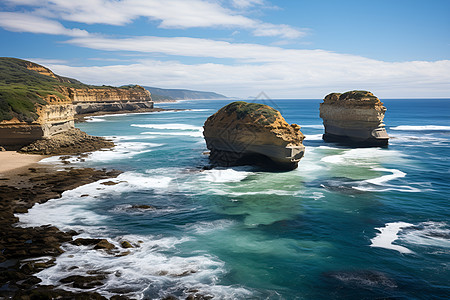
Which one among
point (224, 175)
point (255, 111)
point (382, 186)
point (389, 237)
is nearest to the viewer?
point (389, 237)

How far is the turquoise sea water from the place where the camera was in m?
11.0

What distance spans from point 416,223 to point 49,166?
2729cm

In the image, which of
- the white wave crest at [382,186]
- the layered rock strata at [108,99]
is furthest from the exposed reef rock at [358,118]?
the layered rock strata at [108,99]

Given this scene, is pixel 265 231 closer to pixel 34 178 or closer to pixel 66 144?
pixel 34 178

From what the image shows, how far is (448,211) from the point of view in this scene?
18.2 meters

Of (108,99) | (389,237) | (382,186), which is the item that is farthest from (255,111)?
(108,99)

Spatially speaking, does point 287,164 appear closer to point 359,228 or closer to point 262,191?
point 262,191

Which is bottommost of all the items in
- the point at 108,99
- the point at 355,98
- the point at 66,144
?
the point at 66,144

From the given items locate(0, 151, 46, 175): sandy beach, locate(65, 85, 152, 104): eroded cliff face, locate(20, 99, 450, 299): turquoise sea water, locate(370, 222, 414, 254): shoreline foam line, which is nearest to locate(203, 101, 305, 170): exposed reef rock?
locate(20, 99, 450, 299): turquoise sea water

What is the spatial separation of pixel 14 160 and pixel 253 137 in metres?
21.6

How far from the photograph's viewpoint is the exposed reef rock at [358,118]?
4047 cm

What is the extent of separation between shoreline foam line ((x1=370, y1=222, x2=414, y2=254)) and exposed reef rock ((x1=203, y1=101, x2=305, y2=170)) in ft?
38.6

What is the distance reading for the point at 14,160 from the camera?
29234 millimetres

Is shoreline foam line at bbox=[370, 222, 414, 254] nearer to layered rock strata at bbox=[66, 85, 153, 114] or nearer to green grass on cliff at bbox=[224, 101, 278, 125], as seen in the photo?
green grass on cliff at bbox=[224, 101, 278, 125]
